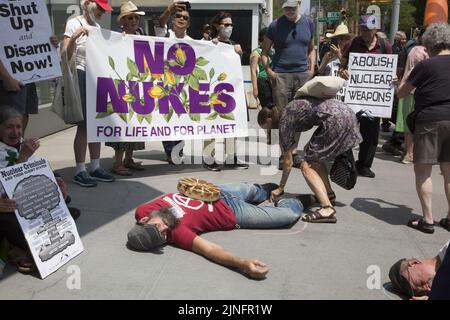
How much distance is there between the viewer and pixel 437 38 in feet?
13.0

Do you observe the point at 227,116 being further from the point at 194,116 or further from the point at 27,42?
the point at 27,42

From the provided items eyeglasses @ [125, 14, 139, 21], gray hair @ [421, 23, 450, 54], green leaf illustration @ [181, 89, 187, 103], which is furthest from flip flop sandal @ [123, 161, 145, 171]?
gray hair @ [421, 23, 450, 54]

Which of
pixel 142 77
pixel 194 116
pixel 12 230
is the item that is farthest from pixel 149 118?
pixel 12 230

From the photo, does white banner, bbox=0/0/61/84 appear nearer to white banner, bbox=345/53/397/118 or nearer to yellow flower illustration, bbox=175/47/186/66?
yellow flower illustration, bbox=175/47/186/66

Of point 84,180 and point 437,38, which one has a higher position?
point 437,38

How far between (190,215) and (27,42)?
2.13 meters

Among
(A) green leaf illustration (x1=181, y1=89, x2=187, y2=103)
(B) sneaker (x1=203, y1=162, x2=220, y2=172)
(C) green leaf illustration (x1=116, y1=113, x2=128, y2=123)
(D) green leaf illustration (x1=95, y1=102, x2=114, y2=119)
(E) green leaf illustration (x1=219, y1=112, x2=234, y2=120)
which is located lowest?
(B) sneaker (x1=203, y1=162, x2=220, y2=172)

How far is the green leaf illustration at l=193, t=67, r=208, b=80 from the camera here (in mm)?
5824

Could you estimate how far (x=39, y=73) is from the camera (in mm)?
4273

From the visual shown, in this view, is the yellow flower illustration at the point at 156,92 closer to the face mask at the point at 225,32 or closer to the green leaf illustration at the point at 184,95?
the green leaf illustration at the point at 184,95

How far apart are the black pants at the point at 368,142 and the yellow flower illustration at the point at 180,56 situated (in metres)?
2.44

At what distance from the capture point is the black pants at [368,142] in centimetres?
611

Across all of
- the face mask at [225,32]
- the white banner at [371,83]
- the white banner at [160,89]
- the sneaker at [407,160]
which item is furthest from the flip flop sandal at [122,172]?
the sneaker at [407,160]
